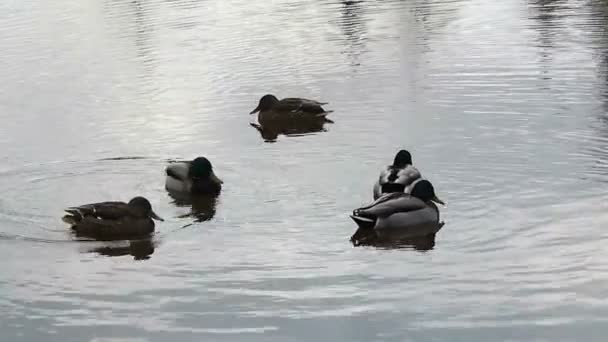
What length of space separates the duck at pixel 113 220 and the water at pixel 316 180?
0.65 feet

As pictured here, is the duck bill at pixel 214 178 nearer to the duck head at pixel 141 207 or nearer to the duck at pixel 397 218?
the duck head at pixel 141 207

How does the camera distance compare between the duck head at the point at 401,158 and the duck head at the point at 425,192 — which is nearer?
the duck head at the point at 425,192

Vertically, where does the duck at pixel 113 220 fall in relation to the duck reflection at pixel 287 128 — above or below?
above

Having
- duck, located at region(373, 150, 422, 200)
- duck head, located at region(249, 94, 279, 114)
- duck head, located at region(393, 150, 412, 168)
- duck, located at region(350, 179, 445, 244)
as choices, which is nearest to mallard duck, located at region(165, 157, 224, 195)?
duck, located at region(373, 150, 422, 200)

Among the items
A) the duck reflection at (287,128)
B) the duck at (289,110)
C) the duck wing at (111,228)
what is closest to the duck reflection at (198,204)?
the duck wing at (111,228)

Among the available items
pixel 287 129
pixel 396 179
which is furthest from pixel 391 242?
pixel 287 129

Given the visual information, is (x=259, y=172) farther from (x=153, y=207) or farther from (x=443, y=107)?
(x=443, y=107)

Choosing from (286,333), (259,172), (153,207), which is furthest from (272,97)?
(286,333)

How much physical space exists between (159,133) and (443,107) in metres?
3.64

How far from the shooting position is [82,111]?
15805mm

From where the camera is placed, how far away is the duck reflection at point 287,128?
46.7 feet

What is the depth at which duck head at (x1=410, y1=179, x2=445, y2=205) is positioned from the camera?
10344 mm

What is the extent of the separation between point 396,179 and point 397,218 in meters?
0.63

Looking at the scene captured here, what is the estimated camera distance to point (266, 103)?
15.1 meters
